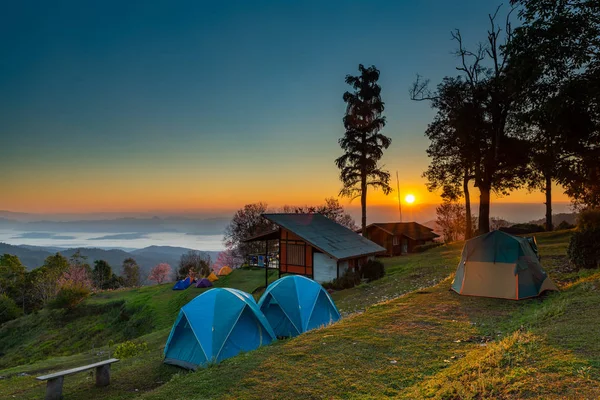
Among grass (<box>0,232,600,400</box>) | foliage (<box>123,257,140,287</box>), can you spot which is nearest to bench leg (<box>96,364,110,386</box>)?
grass (<box>0,232,600,400</box>)

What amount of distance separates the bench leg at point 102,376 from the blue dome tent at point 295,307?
16.7 feet

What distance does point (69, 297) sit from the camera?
35594 mm

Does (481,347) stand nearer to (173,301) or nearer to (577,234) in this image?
(577,234)

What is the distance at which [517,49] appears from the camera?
1767 cm

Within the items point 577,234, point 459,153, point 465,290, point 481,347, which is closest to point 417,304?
point 465,290

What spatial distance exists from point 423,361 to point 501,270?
7.23 m

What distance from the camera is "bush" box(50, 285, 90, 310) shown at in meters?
35.5

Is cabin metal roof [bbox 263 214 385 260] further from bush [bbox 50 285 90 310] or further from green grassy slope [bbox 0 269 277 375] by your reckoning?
bush [bbox 50 285 90 310]

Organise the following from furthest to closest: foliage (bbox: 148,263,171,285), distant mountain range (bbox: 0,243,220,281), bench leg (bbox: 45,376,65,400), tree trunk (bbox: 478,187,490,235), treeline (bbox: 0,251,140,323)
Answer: distant mountain range (bbox: 0,243,220,281) → foliage (bbox: 148,263,171,285) → treeline (bbox: 0,251,140,323) → tree trunk (bbox: 478,187,490,235) → bench leg (bbox: 45,376,65,400)

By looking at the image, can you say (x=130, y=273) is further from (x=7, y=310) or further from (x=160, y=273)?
(x=7, y=310)

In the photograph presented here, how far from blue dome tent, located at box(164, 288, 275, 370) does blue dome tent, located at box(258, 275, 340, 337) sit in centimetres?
146

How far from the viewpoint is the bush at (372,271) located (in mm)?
23750

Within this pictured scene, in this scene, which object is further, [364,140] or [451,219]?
[451,219]

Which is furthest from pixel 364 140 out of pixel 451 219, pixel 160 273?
pixel 160 273
